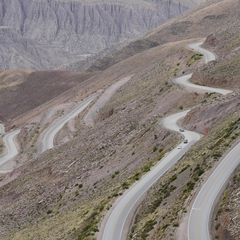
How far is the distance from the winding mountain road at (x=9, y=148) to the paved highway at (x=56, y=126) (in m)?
6.92

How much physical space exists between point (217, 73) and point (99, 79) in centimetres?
7872

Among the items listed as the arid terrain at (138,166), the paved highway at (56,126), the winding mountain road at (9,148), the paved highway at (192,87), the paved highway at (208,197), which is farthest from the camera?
the winding mountain road at (9,148)

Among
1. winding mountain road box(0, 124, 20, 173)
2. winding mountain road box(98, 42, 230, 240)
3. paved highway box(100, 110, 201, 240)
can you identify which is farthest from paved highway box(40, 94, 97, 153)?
paved highway box(100, 110, 201, 240)

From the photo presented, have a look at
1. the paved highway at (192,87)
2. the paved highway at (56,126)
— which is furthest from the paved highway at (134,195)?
the paved highway at (56,126)

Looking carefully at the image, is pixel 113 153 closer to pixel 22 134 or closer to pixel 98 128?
pixel 98 128

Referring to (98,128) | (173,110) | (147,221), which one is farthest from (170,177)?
(98,128)

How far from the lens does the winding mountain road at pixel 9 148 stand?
11126 cm

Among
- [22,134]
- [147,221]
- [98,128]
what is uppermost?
[147,221]

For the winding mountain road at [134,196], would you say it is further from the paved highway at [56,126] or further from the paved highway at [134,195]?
the paved highway at [56,126]

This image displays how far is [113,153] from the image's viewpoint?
64.9 m

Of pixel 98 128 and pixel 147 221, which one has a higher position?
pixel 147 221

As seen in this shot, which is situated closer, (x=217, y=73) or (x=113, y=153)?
(x=113, y=153)

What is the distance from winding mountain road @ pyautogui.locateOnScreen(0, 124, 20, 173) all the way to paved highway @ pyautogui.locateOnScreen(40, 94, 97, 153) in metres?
6.92

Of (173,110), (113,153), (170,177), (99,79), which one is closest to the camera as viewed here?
(170,177)
